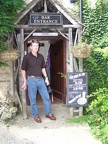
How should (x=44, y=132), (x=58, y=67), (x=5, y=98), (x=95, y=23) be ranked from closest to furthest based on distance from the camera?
1. (x=44, y=132)
2. (x=5, y=98)
3. (x=95, y=23)
4. (x=58, y=67)

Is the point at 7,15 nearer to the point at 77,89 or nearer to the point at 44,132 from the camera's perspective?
the point at 77,89

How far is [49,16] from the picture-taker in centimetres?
596

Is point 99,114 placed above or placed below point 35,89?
below

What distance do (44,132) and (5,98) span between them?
163cm

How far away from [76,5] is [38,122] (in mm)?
3910

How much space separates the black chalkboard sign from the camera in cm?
605

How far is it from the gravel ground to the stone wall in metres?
0.22

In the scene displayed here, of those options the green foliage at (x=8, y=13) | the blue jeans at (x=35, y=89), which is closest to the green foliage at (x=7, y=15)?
the green foliage at (x=8, y=13)

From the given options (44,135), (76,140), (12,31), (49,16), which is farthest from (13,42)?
(76,140)

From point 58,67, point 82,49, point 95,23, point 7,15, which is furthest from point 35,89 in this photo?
point 95,23

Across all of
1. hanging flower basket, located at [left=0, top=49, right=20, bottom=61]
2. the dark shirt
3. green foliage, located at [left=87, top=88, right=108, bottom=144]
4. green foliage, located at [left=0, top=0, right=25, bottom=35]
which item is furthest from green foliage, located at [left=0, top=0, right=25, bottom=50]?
green foliage, located at [left=87, top=88, right=108, bottom=144]

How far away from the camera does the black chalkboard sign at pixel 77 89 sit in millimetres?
6047

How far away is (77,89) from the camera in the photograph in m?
6.10

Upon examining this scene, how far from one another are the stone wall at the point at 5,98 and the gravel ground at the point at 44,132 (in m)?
0.22
